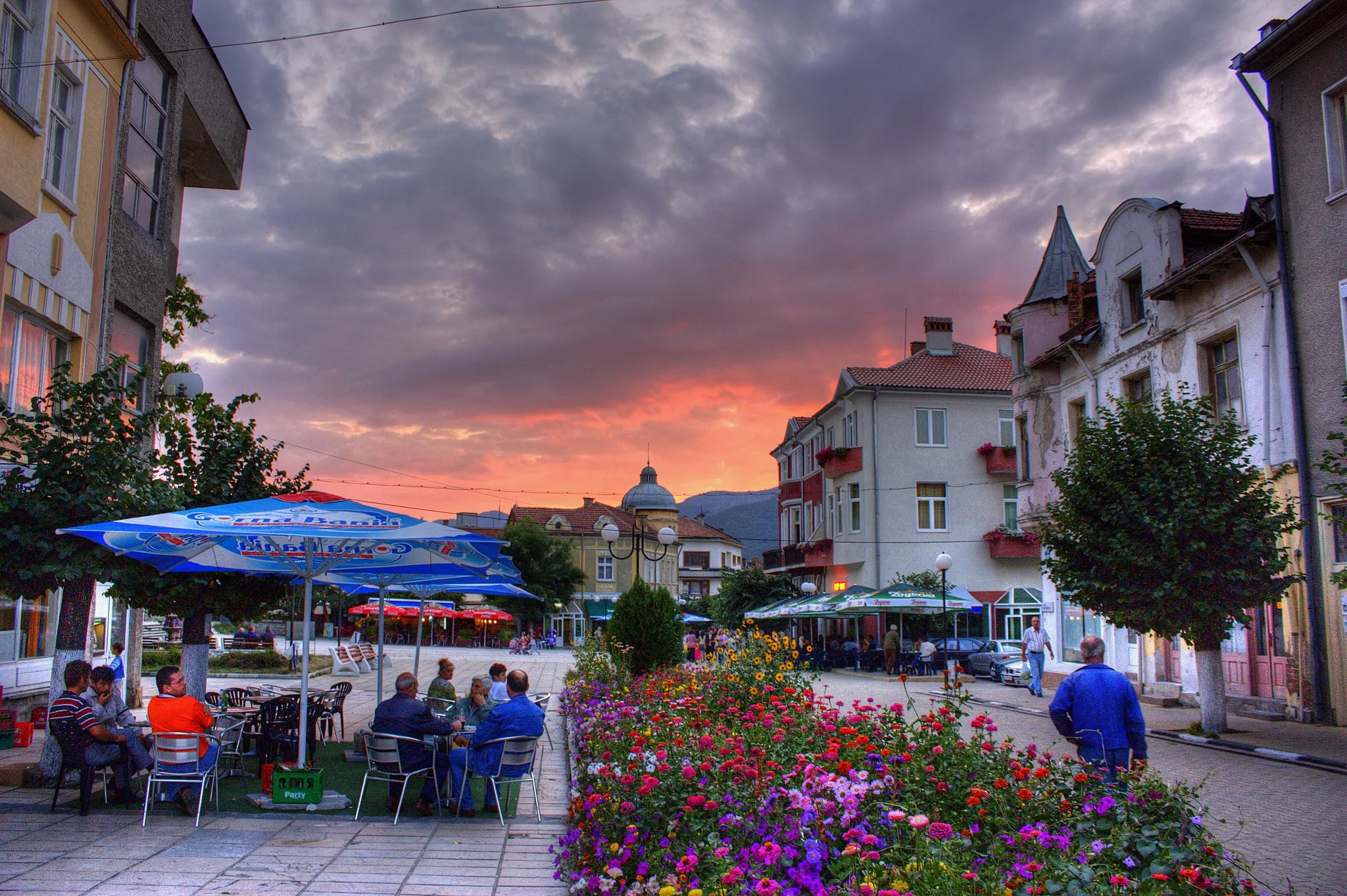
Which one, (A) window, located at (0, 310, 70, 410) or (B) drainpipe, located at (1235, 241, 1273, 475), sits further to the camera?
(B) drainpipe, located at (1235, 241, 1273, 475)

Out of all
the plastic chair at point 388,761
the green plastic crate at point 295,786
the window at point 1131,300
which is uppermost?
the window at point 1131,300

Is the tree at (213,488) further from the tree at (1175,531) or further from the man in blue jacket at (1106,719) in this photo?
the tree at (1175,531)

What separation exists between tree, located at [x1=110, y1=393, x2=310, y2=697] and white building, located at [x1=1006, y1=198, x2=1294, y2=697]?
1306cm

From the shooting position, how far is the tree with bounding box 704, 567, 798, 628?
44469 millimetres

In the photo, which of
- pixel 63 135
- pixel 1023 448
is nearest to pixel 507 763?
pixel 63 135

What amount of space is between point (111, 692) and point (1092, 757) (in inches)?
325

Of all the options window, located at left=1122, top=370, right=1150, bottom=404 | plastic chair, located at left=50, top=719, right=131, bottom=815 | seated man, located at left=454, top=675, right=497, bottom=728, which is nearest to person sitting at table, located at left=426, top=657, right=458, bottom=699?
seated man, located at left=454, top=675, right=497, bottom=728

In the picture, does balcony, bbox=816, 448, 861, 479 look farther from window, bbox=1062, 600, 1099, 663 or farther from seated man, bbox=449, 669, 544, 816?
seated man, bbox=449, 669, 544, 816

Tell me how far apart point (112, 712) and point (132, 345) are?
891 cm

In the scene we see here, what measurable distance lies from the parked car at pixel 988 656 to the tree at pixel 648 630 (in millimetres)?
14969

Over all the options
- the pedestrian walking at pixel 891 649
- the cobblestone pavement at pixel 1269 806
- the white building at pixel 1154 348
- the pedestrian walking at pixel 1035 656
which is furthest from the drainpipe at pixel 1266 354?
the pedestrian walking at pixel 891 649

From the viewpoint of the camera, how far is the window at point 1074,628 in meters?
23.6

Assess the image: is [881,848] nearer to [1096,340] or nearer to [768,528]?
[1096,340]

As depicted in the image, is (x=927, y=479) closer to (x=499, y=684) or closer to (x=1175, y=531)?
(x=1175, y=531)
